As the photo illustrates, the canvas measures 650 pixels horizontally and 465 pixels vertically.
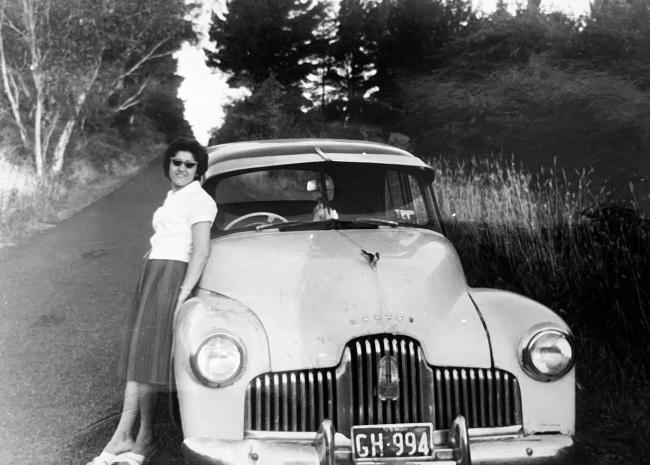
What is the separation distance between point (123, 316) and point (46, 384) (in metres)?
1.69

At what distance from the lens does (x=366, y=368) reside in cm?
252

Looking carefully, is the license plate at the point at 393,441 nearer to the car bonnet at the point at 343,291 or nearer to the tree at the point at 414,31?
the car bonnet at the point at 343,291

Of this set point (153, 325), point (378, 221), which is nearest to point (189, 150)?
point (153, 325)

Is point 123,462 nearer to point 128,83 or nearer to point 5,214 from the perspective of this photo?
point 5,214

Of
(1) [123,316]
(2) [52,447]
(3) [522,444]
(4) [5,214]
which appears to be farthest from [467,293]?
(4) [5,214]

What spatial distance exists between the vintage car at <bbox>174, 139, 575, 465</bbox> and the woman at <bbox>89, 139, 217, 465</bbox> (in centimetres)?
23

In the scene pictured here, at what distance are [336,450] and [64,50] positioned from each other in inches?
388

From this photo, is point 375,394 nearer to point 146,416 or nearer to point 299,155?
point 146,416

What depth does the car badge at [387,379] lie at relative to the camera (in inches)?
98.0

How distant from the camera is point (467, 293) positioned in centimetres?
304

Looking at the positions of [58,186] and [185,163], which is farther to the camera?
[58,186]

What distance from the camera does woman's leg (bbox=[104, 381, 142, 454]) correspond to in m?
3.04

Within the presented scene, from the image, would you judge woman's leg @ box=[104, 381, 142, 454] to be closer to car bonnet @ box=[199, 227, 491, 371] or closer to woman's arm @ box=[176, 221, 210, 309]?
woman's arm @ box=[176, 221, 210, 309]

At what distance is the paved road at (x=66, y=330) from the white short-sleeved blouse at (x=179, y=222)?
114cm
